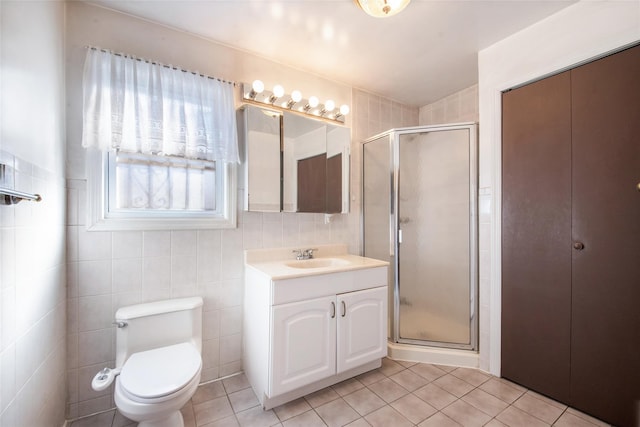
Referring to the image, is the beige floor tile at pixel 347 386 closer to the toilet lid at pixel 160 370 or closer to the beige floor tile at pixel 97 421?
the toilet lid at pixel 160 370

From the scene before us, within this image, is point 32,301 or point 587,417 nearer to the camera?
point 32,301

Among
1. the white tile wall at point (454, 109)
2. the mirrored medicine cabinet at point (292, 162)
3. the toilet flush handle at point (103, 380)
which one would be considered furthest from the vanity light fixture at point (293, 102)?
the toilet flush handle at point (103, 380)

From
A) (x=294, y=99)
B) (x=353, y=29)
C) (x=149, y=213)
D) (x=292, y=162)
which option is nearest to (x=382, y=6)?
(x=353, y=29)

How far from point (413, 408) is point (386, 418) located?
7.8 inches

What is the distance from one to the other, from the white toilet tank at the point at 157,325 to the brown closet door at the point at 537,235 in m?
2.09

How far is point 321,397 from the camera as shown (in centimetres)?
172

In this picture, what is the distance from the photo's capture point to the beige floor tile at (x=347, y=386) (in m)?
1.78

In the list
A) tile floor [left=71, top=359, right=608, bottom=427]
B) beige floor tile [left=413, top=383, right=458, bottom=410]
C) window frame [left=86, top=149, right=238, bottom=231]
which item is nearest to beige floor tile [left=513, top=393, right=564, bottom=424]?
tile floor [left=71, top=359, right=608, bottom=427]

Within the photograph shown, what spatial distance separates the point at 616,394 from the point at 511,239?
93 centimetres

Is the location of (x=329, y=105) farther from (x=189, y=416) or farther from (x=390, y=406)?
(x=189, y=416)

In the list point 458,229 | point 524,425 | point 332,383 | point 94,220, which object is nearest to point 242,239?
point 94,220

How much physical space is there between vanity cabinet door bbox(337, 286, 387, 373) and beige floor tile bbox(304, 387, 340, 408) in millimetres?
153

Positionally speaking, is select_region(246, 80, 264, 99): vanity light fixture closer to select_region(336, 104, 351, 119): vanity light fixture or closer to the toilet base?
select_region(336, 104, 351, 119): vanity light fixture

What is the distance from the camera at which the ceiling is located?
1.58m
